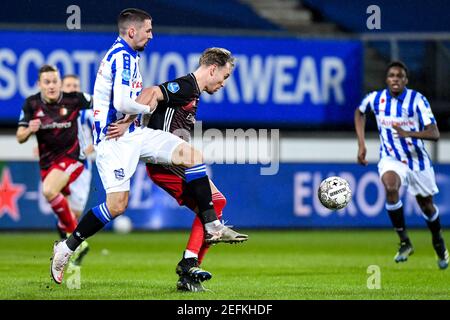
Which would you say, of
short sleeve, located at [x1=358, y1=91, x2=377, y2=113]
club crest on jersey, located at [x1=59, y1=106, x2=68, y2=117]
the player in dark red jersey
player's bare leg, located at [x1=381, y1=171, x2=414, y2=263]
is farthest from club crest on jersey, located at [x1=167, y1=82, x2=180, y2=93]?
short sleeve, located at [x1=358, y1=91, x2=377, y2=113]

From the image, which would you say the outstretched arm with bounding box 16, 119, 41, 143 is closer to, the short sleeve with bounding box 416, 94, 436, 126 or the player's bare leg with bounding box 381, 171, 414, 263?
the player's bare leg with bounding box 381, 171, 414, 263

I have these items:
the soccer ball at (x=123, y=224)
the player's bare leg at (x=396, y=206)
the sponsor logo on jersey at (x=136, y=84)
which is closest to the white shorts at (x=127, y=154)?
the sponsor logo on jersey at (x=136, y=84)

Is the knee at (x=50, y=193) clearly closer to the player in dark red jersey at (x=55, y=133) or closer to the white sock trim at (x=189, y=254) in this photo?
the player in dark red jersey at (x=55, y=133)

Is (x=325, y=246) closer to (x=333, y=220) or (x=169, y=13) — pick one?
(x=333, y=220)

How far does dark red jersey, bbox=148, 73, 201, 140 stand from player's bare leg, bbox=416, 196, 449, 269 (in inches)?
157

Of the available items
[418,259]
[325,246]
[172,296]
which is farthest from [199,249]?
[325,246]

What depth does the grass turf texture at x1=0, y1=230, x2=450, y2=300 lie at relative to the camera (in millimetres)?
7875

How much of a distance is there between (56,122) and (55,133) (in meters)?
0.15

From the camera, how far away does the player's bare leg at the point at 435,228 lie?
10820 millimetres

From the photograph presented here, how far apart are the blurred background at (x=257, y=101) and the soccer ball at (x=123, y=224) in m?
0.12

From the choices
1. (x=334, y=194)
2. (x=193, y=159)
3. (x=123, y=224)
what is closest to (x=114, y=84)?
(x=193, y=159)

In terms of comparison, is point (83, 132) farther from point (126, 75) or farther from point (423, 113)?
point (126, 75)

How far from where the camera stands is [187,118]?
8.04 meters
